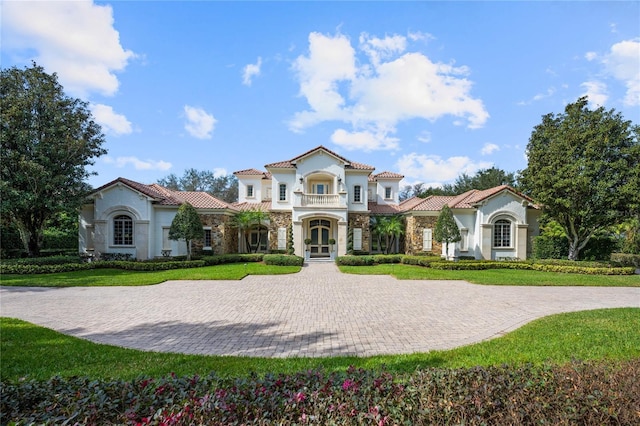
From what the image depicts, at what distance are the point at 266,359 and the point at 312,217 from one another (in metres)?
19.1

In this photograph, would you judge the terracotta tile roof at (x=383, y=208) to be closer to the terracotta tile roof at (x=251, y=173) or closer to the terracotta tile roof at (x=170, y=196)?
the terracotta tile roof at (x=251, y=173)

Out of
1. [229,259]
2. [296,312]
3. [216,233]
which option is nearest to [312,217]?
[229,259]

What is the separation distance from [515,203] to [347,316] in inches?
803

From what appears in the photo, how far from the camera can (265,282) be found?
47.4ft

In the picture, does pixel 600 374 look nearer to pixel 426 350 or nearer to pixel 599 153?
pixel 426 350

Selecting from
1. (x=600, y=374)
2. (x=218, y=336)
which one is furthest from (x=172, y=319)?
(x=600, y=374)

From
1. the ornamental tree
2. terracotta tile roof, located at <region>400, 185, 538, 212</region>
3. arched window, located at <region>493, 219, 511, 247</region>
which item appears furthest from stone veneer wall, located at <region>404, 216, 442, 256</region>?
arched window, located at <region>493, 219, 511, 247</region>

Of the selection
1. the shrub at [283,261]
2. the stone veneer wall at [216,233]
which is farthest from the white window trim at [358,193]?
the stone veneer wall at [216,233]

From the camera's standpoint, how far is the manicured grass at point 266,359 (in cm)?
512

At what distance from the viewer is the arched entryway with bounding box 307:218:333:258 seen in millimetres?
25641

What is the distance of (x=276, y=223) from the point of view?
25359 millimetres

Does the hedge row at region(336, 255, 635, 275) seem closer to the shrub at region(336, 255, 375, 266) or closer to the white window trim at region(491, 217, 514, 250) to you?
the shrub at region(336, 255, 375, 266)

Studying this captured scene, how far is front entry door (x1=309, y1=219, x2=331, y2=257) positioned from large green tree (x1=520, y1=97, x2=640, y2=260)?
50.0 feet

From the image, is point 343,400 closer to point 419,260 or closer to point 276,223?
point 419,260
